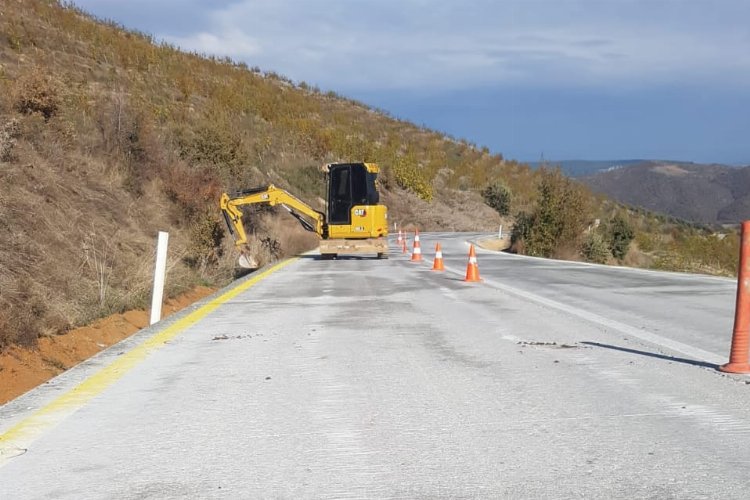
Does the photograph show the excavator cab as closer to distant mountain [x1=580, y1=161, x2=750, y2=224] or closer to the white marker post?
the white marker post

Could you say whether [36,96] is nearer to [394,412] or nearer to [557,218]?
[394,412]

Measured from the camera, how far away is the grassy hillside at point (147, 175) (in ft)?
46.1

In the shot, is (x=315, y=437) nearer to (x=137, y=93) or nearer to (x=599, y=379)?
(x=599, y=379)

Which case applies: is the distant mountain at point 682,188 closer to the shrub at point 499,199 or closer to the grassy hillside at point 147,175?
the shrub at point 499,199

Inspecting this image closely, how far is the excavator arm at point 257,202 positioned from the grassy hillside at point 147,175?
1.80 ft

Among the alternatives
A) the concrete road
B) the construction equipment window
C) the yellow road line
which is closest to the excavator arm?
the construction equipment window

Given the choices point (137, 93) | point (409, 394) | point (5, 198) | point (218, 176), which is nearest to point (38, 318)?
point (5, 198)

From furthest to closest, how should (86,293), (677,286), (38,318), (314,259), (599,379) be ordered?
(314,259), (677,286), (86,293), (38,318), (599,379)

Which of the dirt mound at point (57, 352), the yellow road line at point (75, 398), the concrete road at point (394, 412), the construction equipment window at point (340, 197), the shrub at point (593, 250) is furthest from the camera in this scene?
the shrub at point (593, 250)

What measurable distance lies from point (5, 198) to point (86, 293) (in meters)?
2.15

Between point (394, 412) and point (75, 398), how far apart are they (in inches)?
96.7

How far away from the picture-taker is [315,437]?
522cm

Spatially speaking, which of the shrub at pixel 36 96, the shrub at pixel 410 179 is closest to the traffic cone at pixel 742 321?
the shrub at pixel 36 96

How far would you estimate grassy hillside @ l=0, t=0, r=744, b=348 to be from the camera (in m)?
14.0
